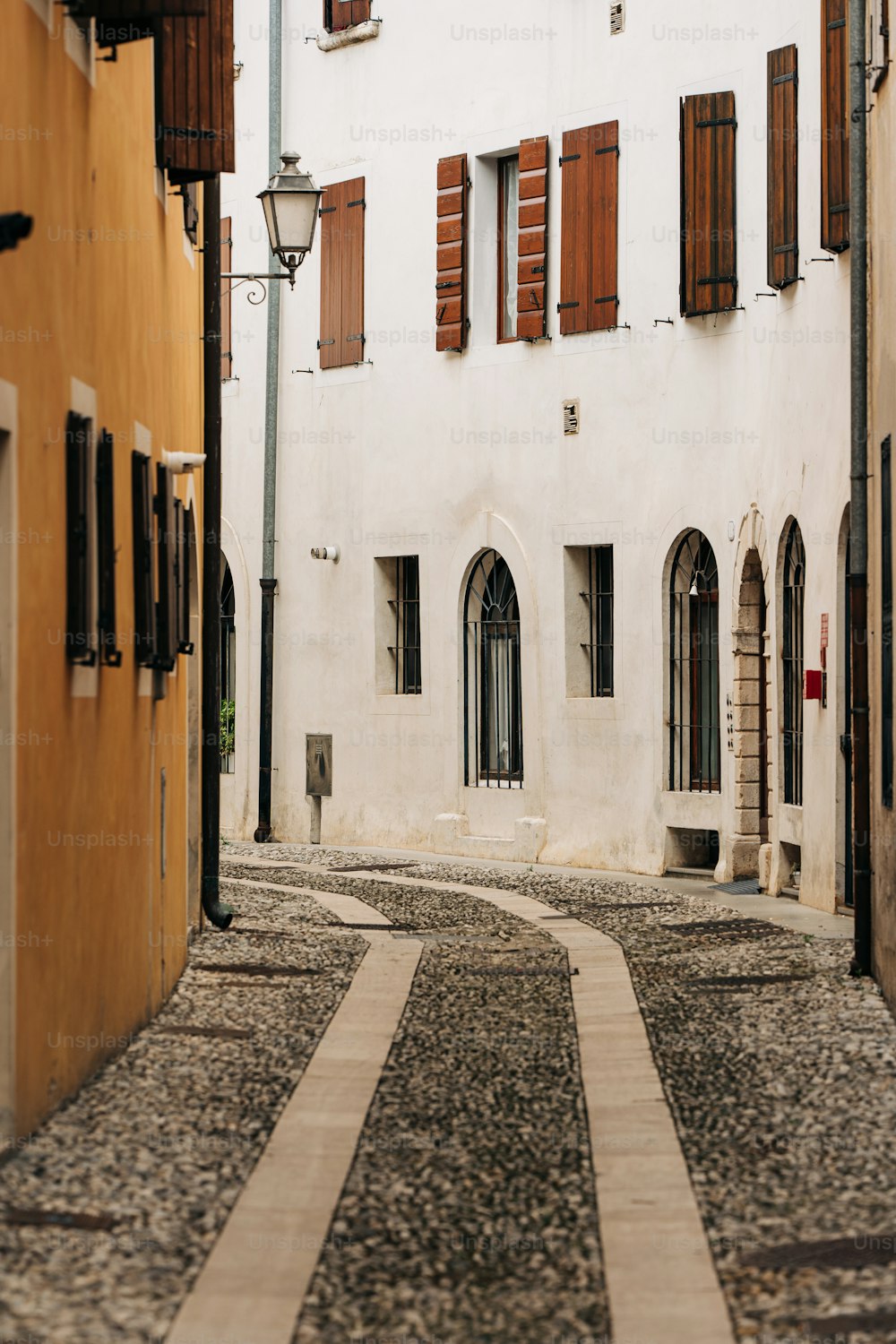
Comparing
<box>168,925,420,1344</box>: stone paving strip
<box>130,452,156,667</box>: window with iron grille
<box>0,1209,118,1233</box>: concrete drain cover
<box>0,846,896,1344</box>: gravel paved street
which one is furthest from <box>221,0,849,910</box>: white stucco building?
<box>0,1209,118,1233</box>: concrete drain cover

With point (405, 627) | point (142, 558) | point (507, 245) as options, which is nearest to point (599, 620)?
point (405, 627)

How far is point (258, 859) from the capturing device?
676 inches

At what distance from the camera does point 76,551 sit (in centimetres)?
681

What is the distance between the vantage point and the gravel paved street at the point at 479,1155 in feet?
15.3

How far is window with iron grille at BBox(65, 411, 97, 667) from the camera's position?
6762 mm

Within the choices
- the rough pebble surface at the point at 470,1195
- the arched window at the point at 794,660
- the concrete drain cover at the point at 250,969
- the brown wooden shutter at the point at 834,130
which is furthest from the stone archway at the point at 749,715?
the rough pebble surface at the point at 470,1195

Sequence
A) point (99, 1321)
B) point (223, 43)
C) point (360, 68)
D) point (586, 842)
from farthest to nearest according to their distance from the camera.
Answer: point (360, 68) → point (586, 842) → point (223, 43) → point (99, 1321)

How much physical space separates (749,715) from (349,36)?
795 cm

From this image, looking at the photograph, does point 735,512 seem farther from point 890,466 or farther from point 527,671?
point 890,466

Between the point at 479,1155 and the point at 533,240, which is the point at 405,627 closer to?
the point at 533,240

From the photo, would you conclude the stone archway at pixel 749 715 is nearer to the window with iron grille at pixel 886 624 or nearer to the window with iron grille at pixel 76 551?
the window with iron grille at pixel 886 624

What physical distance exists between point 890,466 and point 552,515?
7.98 metres

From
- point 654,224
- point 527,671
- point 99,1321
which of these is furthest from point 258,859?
point 99,1321

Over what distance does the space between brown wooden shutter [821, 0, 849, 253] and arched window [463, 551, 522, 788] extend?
5969 millimetres
